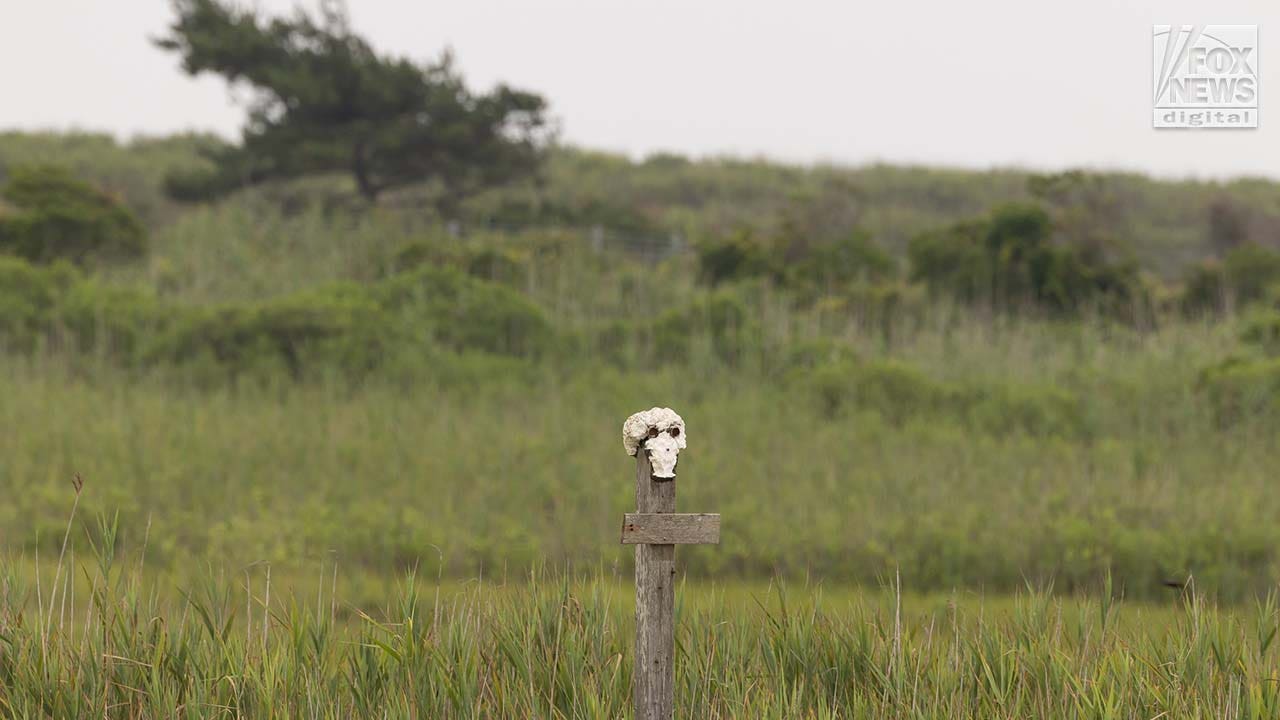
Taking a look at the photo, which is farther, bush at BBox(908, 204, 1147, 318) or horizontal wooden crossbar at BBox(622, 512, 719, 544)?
bush at BBox(908, 204, 1147, 318)

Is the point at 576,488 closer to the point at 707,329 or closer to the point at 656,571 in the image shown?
the point at 707,329

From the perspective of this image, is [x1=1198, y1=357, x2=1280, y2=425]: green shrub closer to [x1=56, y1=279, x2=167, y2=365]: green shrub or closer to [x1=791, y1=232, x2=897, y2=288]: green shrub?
[x1=791, y1=232, x2=897, y2=288]: green shrub

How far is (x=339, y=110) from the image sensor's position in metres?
24.7

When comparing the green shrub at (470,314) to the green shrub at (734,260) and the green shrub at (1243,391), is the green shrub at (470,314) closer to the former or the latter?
the green shrub at (734,260)

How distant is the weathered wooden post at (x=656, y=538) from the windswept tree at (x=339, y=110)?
21.1 meters

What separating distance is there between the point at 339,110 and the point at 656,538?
2258cm

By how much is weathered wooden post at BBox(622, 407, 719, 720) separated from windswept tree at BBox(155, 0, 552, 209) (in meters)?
21.1

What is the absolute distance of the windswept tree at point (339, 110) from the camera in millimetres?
24250

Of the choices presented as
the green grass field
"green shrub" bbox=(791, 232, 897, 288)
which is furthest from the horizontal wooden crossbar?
"green shrub" bbox=(791, 232, 897, 288)

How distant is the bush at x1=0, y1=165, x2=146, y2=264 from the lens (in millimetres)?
20656

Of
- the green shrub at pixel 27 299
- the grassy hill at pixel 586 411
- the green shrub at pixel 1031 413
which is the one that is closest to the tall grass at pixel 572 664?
the grassy hill at pixel 586 411

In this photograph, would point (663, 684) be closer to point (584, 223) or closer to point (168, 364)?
point (168, 364)

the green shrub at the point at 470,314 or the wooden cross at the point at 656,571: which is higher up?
the green shrub at the point at 470,314

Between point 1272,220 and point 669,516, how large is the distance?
32.0 metres
